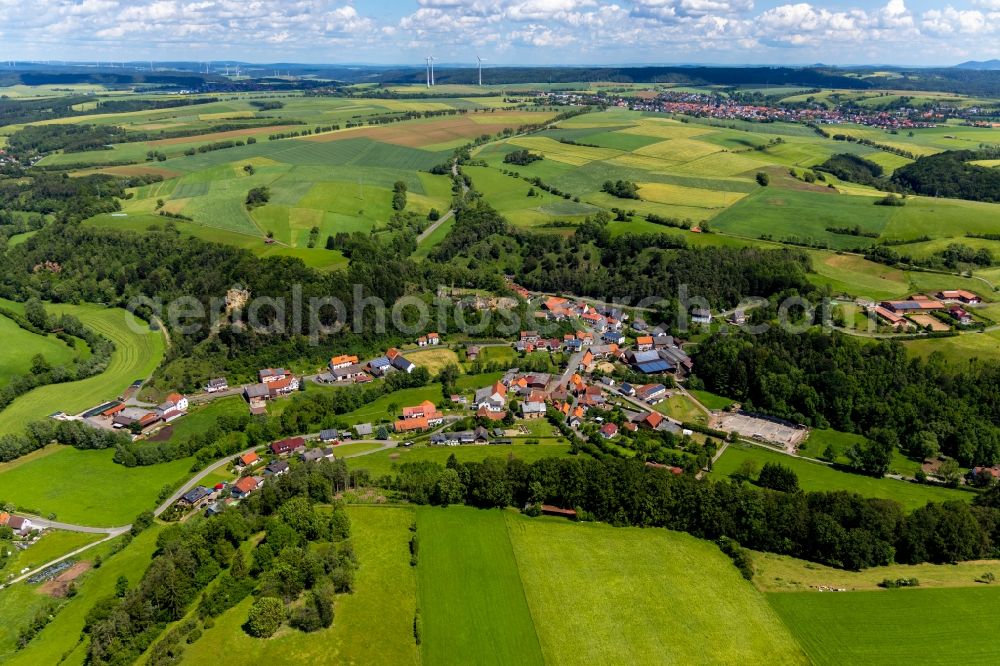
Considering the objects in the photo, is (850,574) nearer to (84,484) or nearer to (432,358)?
(432,358)

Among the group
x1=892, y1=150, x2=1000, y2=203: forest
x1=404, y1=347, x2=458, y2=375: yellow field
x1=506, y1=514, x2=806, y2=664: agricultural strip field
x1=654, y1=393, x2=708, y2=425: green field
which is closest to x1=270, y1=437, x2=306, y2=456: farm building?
x1=404, y1=347, x2=458, y2=375: yellow field

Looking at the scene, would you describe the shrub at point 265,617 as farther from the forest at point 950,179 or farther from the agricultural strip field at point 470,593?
the forest at point 950,179

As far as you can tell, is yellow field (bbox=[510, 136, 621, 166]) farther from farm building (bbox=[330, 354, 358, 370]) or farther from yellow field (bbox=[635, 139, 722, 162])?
farm building (bbox=[330, 354, 358, 370])

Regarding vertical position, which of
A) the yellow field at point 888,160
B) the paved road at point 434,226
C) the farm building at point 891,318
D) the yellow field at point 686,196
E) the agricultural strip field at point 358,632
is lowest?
the agricultural strip field at point 358,632

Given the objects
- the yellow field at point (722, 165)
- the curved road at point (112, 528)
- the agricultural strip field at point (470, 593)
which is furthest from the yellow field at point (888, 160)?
the agricultural strip field at point (470, 593)

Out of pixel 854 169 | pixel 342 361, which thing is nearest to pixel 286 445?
pixel 342 361

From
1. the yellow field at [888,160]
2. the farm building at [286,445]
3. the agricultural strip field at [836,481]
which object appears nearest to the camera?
the agricultural strip field at [836,481]
